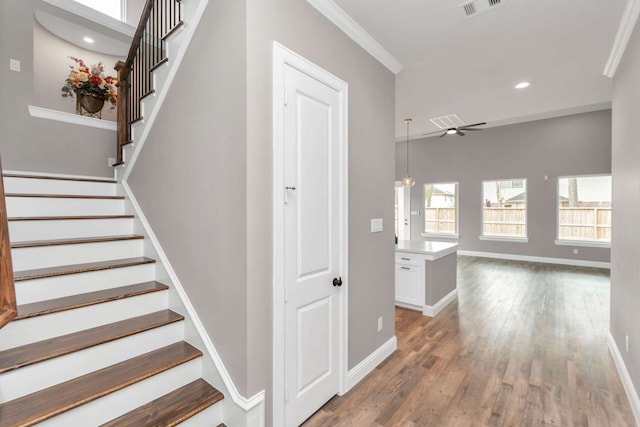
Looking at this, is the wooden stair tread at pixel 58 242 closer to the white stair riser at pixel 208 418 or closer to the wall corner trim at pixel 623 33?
the white stair riser at pixel 208 418

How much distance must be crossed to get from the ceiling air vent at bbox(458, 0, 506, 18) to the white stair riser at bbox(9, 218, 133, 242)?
10.8 feet

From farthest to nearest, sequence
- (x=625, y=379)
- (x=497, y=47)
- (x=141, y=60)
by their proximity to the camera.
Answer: (x=141, y=60)
(x=497, y=47)
(x=625, y=379)

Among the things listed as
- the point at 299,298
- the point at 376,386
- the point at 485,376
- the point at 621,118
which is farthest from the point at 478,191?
the point at 299,298

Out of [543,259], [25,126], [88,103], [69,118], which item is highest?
[88,103]

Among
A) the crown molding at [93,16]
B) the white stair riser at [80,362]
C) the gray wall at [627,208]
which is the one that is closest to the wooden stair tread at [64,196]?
the white stair riser at [80,362]

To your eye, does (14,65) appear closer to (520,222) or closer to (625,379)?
(625,379)

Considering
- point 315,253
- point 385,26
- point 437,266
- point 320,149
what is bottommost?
point 437,266

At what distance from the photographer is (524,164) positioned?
758 centimetres

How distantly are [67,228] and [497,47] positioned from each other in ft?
13.7

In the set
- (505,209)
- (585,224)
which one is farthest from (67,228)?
(585,224)

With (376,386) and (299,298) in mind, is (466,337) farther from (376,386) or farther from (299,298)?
(299,298)

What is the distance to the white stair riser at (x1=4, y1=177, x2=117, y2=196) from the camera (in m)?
2.60

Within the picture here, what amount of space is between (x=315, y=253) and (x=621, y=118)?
121 inches

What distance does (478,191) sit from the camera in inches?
327
